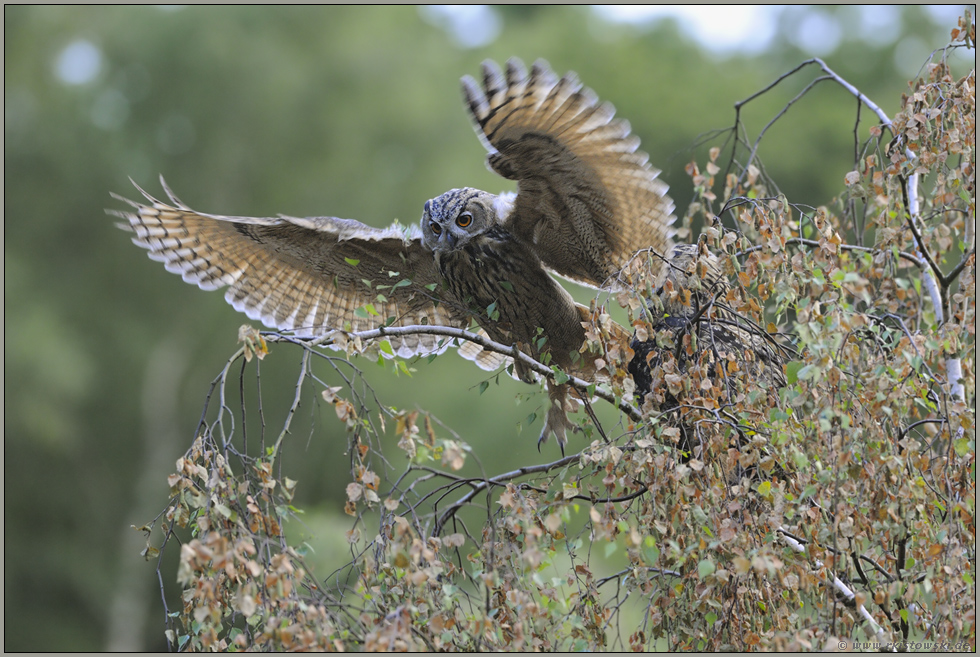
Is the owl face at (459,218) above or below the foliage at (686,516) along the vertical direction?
above

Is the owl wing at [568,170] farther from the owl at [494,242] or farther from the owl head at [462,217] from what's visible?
the owl head at [462,217]

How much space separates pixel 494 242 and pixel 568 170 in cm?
51

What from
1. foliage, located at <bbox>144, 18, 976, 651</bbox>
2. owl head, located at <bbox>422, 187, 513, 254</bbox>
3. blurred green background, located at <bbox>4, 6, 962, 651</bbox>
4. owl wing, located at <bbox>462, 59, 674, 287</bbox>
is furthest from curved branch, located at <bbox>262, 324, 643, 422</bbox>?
blurred green background, located at <bbox>4, 6, 962, 651</bbox>

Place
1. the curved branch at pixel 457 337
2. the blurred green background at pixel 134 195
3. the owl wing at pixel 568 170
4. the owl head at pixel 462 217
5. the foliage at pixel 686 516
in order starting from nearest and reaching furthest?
the foliage at pixel 686 516 < the curved branch at pixel 457 337 < the owl wing at pixel 568 170 < the owl head at pixel 462 217 < the blurred green background at pixel 134 195

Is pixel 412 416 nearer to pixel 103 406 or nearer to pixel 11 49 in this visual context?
pixel 103 406

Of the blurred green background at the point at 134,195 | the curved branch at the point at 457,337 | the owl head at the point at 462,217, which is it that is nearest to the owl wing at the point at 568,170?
the owl head at the point at 462,217

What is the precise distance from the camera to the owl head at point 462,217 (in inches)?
128

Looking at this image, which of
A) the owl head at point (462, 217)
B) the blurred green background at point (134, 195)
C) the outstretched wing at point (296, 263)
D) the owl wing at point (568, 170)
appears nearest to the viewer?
the owl wing at point (568, 170)

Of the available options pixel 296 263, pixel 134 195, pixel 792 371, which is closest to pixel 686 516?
pixel 792 371

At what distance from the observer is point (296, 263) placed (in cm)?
359

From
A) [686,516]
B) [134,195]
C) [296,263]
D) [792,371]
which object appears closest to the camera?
[792,371]

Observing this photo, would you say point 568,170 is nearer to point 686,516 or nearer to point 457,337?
point 457,337

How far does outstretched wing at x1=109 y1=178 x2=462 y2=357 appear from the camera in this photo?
3377 millimetres

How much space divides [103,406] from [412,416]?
469 inches
